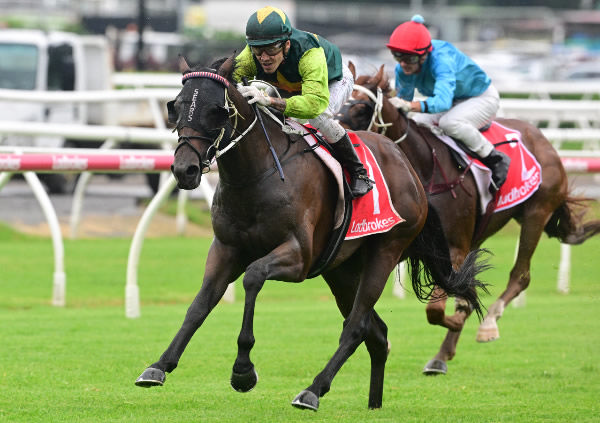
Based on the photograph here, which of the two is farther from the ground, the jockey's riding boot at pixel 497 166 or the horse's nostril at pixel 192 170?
the horse's nostril at pixel 192 170

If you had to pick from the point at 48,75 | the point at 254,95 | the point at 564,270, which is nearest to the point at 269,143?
the point at 254,95

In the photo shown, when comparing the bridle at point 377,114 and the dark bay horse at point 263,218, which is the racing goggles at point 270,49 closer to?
the dark bay horse at point 263,218

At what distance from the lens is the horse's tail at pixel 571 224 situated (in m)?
7.92

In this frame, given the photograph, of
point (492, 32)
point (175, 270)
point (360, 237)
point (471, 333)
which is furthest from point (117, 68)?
point (492, 32)

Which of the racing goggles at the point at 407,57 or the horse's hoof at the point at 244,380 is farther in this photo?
the racing goggles at the point at 407,57

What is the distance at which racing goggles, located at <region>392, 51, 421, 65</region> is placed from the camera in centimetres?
691

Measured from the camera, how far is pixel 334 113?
5.57 meters

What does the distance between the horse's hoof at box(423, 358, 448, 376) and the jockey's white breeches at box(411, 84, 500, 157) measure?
147 cm

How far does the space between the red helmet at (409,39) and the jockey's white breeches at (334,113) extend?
3.65ft

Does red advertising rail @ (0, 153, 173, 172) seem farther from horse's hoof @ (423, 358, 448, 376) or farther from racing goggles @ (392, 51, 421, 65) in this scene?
horse's hoof @ (423, 358, 448, 376)

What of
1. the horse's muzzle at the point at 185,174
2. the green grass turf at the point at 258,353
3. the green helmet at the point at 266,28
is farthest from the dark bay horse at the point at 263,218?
the green grass turf at the point at 258,353

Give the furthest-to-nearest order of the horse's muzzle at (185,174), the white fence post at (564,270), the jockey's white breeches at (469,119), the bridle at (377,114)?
the white fence post at (564,270) < the jockey's white breeches at (469,119) < the bridle at (377,114) < the horse's muzzle at (185,174)

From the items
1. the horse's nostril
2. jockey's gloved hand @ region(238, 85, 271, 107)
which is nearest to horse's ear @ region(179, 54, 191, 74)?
jockey's gloved hand @ region(238, 85, 271, 107)

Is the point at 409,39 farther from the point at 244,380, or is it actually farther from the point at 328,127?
the point at 244,380
